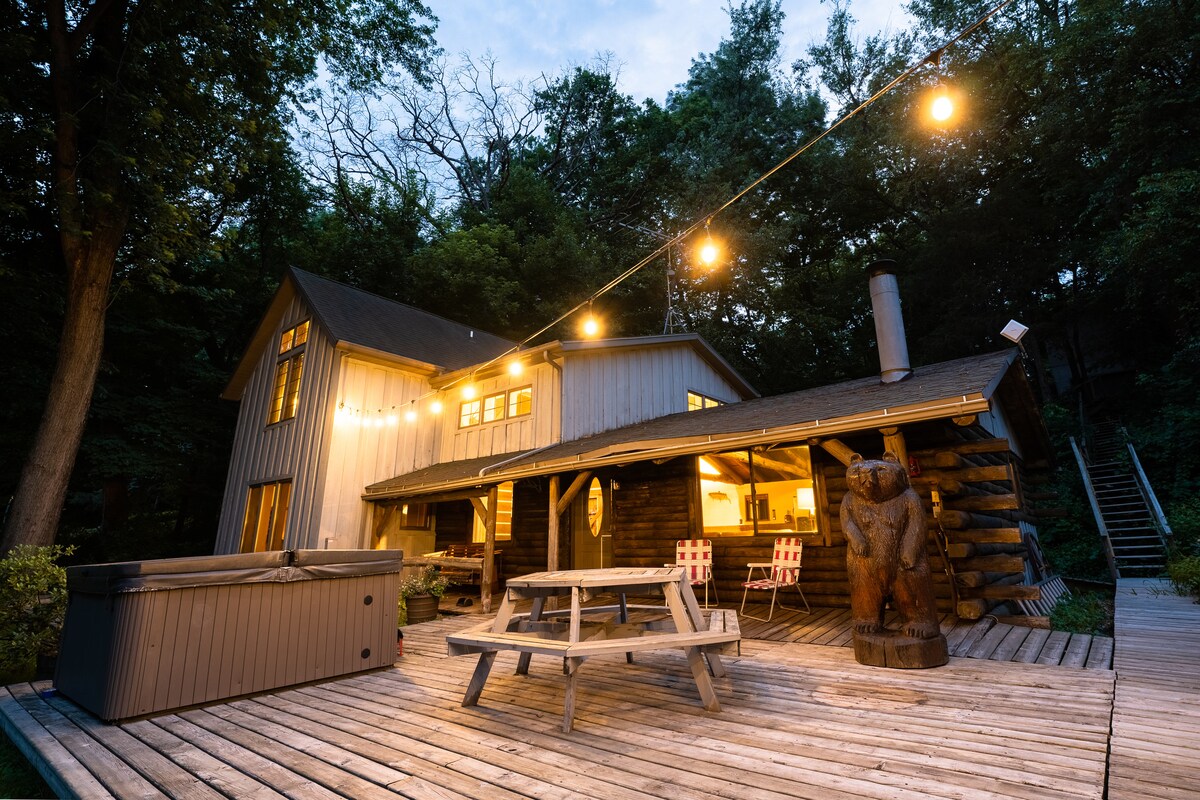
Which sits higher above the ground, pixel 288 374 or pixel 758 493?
pixel 288 374

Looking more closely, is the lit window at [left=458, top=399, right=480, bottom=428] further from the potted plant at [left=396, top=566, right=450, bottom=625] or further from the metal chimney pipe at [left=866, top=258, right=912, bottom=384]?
the metal chimney pipe at [left=866, top=258, right=912, bottom=384]

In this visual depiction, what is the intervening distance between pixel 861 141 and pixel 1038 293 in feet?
28.2

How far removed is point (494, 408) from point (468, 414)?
884 mm

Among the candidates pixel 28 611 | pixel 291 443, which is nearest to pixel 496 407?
pixel 291 443

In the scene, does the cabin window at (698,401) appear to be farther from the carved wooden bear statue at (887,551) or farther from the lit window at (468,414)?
the carved wooden bear statue at (887,551)

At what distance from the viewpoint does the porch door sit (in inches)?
382

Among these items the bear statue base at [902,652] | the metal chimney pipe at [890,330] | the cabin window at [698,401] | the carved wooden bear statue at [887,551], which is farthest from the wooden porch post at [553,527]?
the cabin window at [698,401]

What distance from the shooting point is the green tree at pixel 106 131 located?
841 cm

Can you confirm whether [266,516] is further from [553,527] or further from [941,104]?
[941,104]

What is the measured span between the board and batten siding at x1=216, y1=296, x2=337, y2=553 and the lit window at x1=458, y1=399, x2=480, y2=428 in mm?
2705

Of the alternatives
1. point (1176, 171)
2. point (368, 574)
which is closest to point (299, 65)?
point (368, 574)

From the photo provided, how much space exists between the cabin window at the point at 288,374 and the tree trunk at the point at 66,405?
3568mm

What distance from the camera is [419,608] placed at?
25.7ft

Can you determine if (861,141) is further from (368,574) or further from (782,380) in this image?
(368,574)
